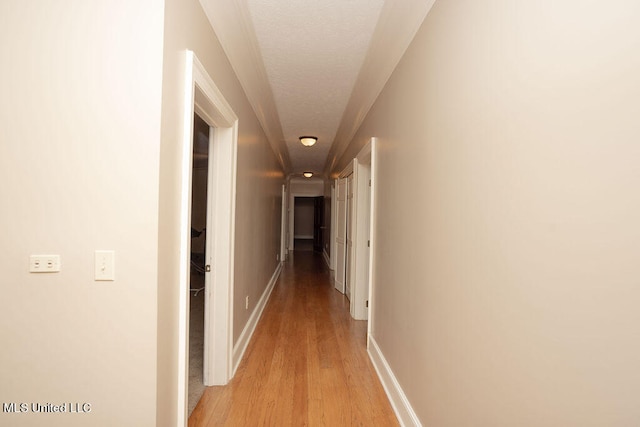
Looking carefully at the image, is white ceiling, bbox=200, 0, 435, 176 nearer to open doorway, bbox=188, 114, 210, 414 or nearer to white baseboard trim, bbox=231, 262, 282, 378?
open doorway, bbox=188, 114, 210, 414

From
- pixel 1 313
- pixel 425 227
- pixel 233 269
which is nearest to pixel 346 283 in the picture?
pixel 233 269

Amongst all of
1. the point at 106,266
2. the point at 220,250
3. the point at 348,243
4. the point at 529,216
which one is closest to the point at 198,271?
the point at 348,243

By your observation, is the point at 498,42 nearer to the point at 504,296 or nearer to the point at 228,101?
the point at 504,296

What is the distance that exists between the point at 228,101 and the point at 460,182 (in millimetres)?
1805

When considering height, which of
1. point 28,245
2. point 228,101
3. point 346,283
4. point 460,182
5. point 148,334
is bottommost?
point 346,283

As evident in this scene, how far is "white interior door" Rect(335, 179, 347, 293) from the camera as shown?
525 cm

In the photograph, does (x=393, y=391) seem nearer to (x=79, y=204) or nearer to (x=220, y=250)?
(x=220, y=250)

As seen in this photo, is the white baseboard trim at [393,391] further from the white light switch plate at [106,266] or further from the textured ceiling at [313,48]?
the textured ceiling at [313,48]

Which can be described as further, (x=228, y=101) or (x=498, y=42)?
(x=228, y=101)

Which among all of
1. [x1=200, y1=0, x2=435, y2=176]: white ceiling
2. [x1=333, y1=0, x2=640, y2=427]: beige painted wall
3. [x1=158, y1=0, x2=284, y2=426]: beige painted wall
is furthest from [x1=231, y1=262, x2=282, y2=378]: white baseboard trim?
[x1=200, y1=0, x2=435, y2=176]: white ceiling

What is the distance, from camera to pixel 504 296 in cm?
104

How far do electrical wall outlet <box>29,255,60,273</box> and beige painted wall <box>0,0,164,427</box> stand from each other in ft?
0.08

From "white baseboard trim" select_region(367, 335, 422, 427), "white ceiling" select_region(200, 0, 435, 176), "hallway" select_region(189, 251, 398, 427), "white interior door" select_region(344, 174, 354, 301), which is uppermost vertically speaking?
"white ceiling" select_region(200, 0, 435, 176)

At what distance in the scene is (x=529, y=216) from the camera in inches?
36.4
